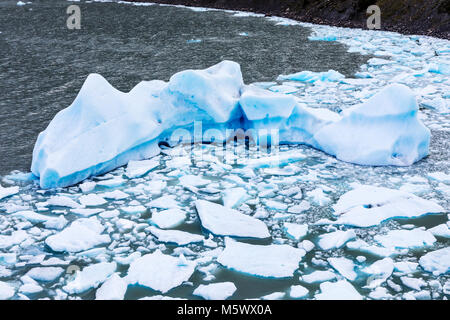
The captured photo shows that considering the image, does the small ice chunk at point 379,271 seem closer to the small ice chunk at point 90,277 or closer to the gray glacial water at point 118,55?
the small ice chunk at point 90,277

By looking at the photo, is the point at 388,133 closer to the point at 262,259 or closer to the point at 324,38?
the point at 262,259

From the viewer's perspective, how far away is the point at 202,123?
5965 mm

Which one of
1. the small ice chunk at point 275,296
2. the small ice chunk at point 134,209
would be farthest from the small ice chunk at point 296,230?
the small ice chunk at point 134,209

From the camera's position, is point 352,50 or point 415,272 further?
point 352,50

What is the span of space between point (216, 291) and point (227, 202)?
135 centimetres

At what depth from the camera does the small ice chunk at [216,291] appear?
3178 mm

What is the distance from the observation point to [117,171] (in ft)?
17.1

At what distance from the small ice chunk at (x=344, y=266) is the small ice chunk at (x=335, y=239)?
0.18m

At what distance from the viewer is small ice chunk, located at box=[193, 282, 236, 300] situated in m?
3.18

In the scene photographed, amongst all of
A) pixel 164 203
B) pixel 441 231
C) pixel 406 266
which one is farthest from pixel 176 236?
pixel 441 231
